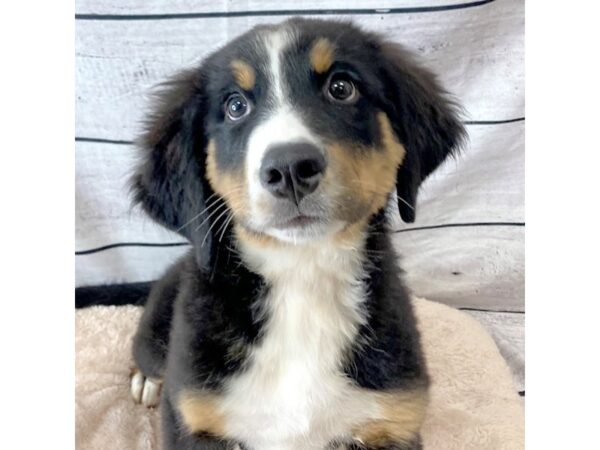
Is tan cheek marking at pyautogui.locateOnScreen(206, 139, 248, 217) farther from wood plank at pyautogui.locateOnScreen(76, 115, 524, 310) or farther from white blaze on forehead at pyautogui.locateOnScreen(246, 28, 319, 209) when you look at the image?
wood plank at pyautogui.locateOnScreen(76, 115, 524, 310)

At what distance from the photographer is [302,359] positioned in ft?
6.48

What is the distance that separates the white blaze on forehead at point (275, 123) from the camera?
164cm

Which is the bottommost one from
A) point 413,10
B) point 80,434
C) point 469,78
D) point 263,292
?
point 80,434

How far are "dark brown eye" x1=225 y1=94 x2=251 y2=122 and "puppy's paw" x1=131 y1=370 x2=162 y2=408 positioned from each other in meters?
1.22

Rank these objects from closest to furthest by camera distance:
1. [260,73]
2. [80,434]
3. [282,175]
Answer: [282,175] < [260,73] < [80,434]

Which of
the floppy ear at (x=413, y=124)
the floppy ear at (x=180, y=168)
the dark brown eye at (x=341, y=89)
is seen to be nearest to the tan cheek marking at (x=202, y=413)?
the floppy ear at (x=180, y=168)

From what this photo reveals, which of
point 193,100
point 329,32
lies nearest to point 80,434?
point 193,100

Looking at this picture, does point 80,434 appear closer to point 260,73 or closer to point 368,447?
point 368,447

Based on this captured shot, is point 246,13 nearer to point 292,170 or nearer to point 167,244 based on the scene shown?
point 167,244

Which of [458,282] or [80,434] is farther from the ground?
[458,282]

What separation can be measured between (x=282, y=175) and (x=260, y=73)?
0.39 meters

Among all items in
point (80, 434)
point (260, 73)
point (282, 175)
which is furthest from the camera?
point (80, 434)

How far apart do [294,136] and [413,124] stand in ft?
1.70

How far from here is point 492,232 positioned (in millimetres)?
3211
